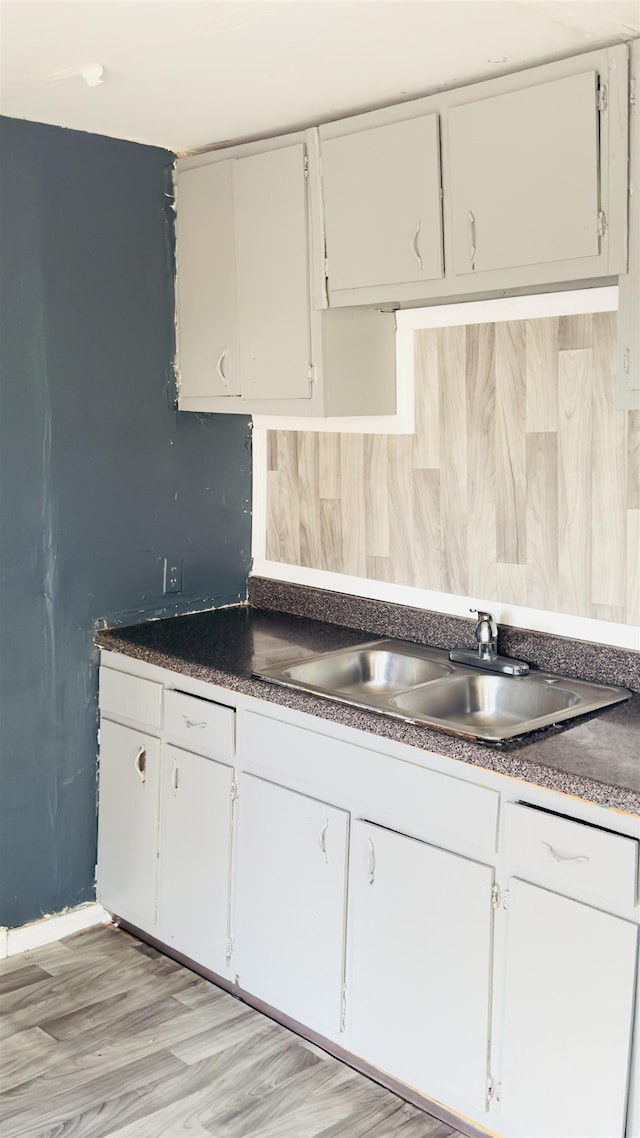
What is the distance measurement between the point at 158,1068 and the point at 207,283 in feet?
6.74

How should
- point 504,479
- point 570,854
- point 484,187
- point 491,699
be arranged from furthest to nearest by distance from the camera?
point 504,479 → point 491,699 → point 484,187 → point 570,854

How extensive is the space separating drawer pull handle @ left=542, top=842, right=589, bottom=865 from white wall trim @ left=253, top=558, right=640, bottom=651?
2.22 ft

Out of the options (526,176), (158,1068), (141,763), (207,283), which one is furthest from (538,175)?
(158,1068)

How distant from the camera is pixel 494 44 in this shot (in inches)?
87.8

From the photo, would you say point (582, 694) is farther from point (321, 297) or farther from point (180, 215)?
point (180, 215)

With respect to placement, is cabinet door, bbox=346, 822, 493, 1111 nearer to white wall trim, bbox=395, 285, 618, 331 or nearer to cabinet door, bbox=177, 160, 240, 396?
white wall trim, bbox=395, 285, 618, 331

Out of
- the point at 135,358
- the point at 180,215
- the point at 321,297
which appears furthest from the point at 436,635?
the point at 180,215

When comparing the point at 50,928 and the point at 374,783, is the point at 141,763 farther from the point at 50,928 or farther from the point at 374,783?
the point at 374,783

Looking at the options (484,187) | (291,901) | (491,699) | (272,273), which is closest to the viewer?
(484,187)

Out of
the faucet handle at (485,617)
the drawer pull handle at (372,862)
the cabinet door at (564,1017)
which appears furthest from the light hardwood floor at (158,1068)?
the faucet handle at (485,617)

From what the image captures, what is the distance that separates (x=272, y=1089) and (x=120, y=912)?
2.83ft

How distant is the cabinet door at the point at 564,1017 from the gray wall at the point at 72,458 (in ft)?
4.89

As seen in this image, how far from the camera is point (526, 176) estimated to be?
230 centimetres

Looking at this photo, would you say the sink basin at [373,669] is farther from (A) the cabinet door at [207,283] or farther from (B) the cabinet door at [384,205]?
(B) the cabinet door at [384,205]
